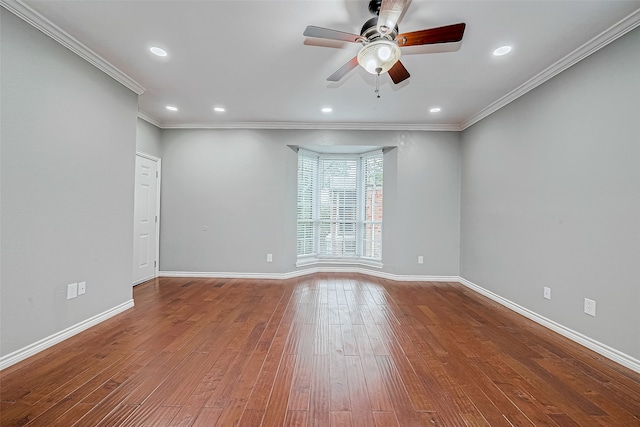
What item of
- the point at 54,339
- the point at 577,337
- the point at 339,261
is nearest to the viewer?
the point at 54,339

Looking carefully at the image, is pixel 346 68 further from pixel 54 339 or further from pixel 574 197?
pixel 54 339

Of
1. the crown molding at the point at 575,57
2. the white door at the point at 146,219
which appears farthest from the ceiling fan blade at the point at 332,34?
the white door at the point at 146,219

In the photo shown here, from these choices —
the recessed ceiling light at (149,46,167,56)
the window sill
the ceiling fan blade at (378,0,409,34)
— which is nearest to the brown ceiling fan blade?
the ceiling fan blade at (378,0,409,34)

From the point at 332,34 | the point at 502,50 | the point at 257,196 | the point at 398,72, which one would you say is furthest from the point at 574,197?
the point at 257,196

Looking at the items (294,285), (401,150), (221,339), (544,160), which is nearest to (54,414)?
(221,339)

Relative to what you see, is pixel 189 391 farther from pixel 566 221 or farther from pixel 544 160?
pixel 544 160

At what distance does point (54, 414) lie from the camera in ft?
5.07

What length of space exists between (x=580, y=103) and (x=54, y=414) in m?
4.48

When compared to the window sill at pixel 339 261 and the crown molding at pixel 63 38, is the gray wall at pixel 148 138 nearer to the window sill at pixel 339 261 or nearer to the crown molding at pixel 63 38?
the crown molding at pixel 63 38

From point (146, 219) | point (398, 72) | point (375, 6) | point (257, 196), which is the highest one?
point (375, 6)

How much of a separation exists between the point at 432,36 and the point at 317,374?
2462 millimetres

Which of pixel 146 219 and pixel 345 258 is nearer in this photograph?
pixel 146 219

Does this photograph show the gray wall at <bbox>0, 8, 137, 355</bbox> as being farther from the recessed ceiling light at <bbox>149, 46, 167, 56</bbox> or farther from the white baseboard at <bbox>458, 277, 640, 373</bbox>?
the white baseboard at <bbox>458, 277, 640, 373</bbox>

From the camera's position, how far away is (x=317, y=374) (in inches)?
77.5
